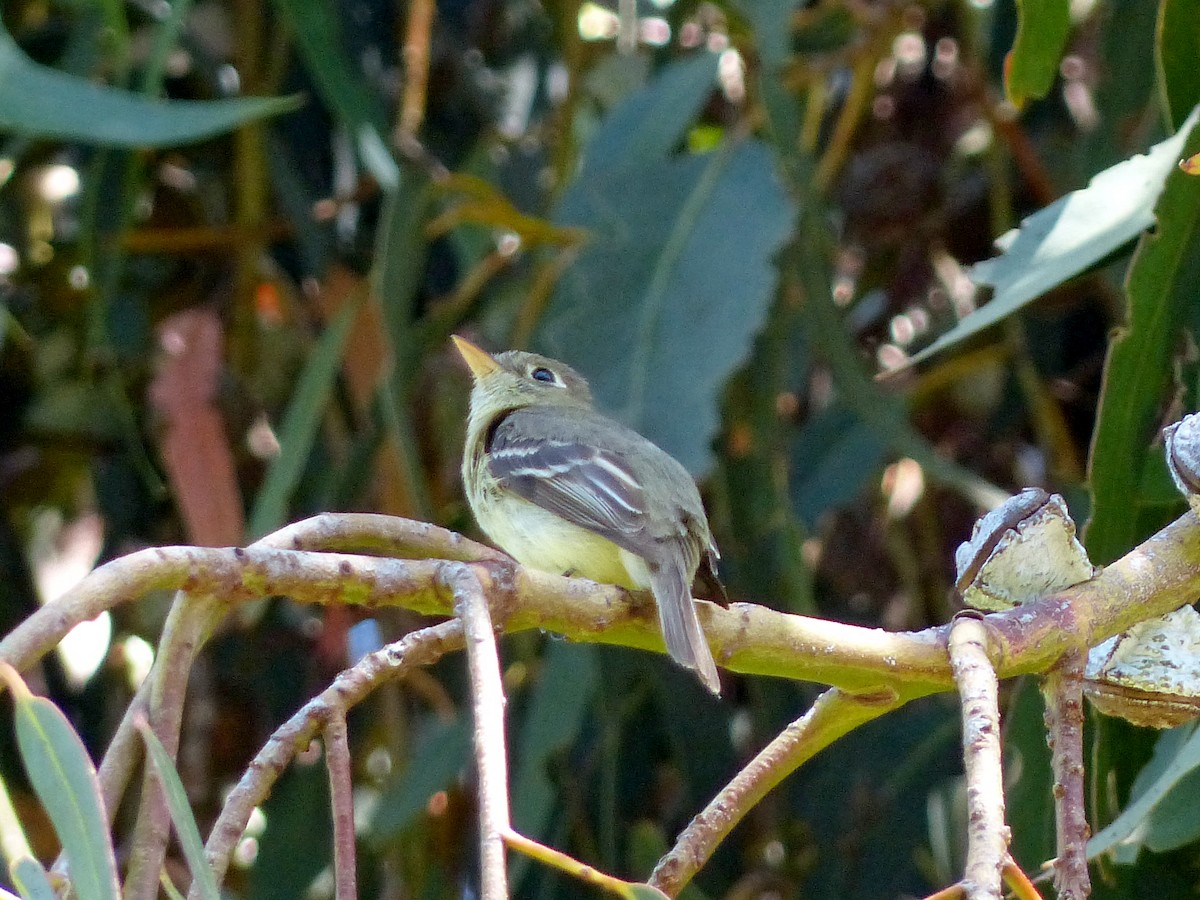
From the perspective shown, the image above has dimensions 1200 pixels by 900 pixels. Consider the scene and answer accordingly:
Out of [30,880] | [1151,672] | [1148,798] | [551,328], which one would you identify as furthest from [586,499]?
[30,880]

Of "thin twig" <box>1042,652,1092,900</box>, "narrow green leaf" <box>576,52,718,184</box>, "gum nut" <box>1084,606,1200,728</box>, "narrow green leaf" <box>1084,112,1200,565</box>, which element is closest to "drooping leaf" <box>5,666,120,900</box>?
"thin twig" <box>1042,652,1092,900</box>

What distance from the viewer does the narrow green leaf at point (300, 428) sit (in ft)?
9.71

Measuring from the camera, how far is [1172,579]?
1484 mm

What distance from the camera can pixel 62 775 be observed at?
1.09m

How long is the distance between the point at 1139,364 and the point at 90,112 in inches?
63.5

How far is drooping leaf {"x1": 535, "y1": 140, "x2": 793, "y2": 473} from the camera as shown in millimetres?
2723

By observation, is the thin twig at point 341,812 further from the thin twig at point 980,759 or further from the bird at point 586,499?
the bird at point 586,499

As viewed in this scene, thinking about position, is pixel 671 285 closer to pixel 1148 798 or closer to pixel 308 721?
pixel 1148 798

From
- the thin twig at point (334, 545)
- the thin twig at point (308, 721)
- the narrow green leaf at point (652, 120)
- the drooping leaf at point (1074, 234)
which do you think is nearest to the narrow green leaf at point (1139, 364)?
the drooping leaf at point (1074, 234)

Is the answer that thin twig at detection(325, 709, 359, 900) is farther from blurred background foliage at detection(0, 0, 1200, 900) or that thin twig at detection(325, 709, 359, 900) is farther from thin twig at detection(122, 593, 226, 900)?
blurred background foliage at detection(0, 0, 1200, 900)

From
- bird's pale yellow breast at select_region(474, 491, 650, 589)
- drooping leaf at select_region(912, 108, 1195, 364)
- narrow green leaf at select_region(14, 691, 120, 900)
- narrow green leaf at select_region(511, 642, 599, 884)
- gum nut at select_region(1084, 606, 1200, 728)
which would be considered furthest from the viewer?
narrow green leaf at select_region(511, 642, 599, 884)

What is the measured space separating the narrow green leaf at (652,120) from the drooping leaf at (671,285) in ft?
0.15

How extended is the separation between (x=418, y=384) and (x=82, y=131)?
143 centimetres

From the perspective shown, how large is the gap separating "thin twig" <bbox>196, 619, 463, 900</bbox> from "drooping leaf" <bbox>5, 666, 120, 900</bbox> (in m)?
0.08
